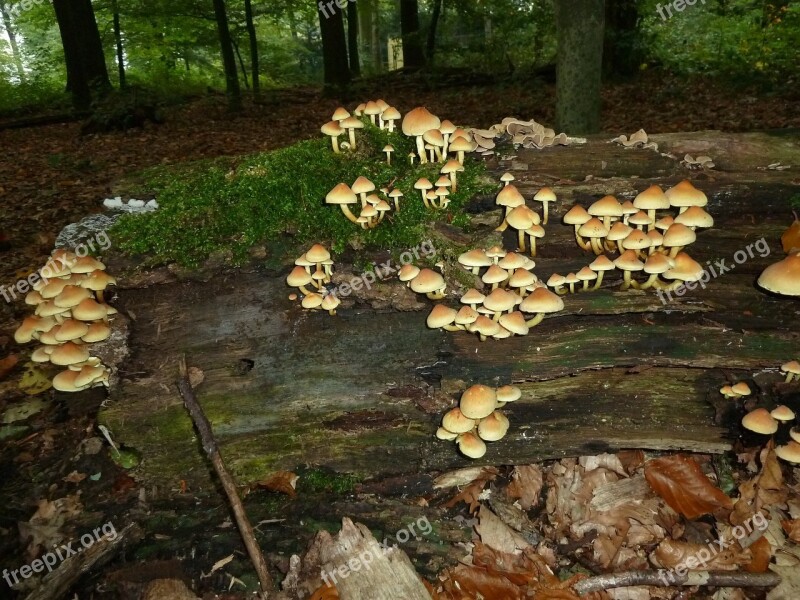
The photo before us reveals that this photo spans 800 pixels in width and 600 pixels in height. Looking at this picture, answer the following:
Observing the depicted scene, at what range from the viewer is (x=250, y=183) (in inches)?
176

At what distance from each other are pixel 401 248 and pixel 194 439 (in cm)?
231

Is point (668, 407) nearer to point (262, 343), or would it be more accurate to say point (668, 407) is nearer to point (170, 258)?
point (262, 343)

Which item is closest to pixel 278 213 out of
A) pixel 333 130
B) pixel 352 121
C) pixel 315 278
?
pixel 315 278

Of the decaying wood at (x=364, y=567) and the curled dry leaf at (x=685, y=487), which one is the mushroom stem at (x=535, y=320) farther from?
the decaying wood at (x=364, y=567)

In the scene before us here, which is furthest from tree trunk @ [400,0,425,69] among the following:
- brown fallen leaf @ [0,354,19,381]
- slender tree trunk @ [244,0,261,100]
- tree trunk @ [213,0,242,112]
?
brown fallen leaf @ [0,354,19,381]

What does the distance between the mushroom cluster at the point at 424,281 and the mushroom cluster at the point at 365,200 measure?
0.57 meters

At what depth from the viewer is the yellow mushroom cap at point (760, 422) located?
3.58 m

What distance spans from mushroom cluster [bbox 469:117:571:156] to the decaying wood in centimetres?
347

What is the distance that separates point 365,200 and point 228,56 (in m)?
15.1

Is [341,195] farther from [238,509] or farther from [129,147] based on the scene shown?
[129,147]

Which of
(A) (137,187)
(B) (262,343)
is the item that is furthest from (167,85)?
(B) (262,343)

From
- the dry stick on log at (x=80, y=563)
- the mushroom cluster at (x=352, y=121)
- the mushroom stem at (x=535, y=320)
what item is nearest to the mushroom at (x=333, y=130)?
the mushroom cluster at (x=352, y=121)

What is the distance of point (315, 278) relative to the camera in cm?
407

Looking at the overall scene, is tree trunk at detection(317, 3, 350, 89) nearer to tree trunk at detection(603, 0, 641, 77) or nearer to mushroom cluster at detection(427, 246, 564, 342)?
tree trunk at detection(603, 0, 641, 77)
